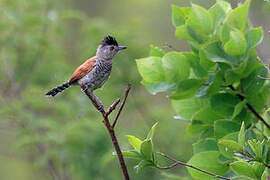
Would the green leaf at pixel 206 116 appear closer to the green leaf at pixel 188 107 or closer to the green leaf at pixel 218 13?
the green leaf at pixel 188 107

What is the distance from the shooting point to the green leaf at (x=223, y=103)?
8.47 ft

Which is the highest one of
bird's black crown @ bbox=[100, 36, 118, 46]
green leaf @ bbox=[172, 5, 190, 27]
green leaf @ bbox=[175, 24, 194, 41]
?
green leaf @ bbox=[172, 5, 190, 27]

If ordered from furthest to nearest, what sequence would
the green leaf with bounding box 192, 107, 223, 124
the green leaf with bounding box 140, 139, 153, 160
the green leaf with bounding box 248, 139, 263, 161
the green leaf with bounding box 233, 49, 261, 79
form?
the green leaf with bounding box 192, 107, 223, 124 < the green leaf with bounding box 233, 49, 261, 79 < the green leaf with bounding box 140, 139, 153, 160 < the green leaf with bounding box 248, 139, 263, 161

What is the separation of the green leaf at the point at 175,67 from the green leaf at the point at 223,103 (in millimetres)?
218

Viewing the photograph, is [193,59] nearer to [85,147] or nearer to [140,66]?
[140,66]

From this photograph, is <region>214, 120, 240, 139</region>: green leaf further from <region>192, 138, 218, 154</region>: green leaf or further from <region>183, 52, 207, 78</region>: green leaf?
<region>183, 52, 207, 78</region>: green leaf

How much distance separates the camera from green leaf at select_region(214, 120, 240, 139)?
2.46m

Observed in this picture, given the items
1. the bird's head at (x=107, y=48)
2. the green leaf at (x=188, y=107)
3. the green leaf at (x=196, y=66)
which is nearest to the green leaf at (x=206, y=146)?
the green leaf at (x=188, y=107)

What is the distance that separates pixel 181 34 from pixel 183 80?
262mm

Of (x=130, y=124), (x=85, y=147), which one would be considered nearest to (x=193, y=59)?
(x=85, y=147)

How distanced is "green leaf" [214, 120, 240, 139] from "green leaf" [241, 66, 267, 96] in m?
0.22

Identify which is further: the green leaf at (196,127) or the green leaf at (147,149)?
the green leaf at (196,127)

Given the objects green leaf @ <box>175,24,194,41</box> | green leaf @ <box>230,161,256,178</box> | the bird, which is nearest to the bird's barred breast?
the bird

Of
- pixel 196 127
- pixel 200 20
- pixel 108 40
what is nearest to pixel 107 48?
pixel 108 40
